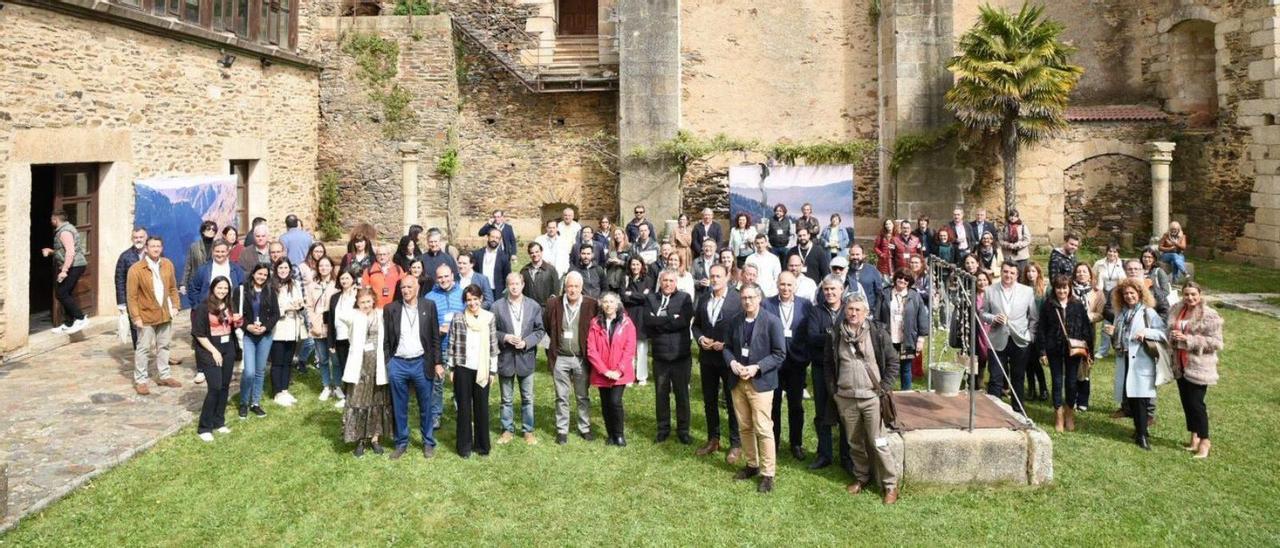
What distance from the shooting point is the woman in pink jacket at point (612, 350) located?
734cm

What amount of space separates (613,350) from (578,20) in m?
13.9

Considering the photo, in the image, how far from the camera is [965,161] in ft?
57.0

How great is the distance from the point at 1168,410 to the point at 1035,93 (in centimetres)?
903

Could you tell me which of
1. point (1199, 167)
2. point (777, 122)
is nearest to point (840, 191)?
point (777, 122)

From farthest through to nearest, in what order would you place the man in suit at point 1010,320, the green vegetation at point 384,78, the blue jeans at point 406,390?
the green vegetation at point 384,78 < the man in suit at point 1010,320 < the blue jeans at point 406,390

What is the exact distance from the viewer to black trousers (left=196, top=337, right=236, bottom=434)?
7.55 meters

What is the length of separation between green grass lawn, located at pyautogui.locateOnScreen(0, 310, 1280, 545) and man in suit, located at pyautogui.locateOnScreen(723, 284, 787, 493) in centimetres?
25

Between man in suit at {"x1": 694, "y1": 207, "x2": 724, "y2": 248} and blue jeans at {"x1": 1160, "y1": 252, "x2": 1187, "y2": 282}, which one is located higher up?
man in suit at {"x1": 694, "y1": 207, "x2": 724, "y2": 248}

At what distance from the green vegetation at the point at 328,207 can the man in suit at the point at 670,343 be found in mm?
12383

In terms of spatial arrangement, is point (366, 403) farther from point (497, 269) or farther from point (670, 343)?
point (497, 269)

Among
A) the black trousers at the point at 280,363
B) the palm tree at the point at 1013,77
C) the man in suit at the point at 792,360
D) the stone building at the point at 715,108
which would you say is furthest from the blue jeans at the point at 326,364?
the palm tree at the point at 1013,77

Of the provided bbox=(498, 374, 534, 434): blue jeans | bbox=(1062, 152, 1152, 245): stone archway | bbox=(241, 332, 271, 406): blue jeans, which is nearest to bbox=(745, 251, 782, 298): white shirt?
bbox=(498, 374, 534, 434): blue jeans

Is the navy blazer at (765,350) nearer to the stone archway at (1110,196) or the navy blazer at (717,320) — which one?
the navy blazer at (717,320)

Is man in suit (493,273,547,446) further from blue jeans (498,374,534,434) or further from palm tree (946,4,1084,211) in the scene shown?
palm tree (946,4,1084,211)
